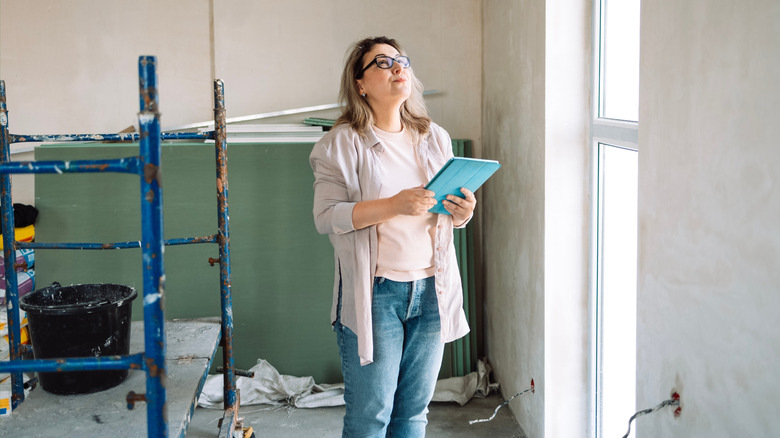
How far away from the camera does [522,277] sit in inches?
122

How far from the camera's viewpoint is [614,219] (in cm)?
261

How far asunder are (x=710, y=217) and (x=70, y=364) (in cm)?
130

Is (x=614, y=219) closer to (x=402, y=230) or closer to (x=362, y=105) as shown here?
(x=402, y=230)

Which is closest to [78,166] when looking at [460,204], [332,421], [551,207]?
[460,204]

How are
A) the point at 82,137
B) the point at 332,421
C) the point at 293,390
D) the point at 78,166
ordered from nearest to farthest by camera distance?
1. the point at 78,166
2. the point at 82,137
3. the point at 332,421
4. the point at 293,390

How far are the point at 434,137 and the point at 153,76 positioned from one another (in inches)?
48.6

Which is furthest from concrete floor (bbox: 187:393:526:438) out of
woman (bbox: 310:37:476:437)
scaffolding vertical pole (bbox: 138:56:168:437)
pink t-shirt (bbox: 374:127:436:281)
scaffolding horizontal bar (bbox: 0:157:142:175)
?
scaffolding horizontal bar (bbox: 0:157:142:175)

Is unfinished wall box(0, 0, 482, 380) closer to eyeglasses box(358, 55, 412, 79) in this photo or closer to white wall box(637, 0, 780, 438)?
eyeglasses box(358, 55, 412, 79)

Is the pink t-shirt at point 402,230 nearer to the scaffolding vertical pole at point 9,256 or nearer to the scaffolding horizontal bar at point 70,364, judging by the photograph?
the scaffolding horizontal bar at point 70,364

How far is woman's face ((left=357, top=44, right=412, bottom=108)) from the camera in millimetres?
2189

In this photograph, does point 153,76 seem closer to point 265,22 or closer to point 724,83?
point 724,83

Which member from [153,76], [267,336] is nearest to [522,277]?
[267,336]

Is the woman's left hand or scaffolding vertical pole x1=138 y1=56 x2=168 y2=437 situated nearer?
scaffolding vertical pole x1=138 y1=56 x2=168 y2=437

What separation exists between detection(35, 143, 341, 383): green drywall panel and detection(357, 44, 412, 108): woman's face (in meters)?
1.44
